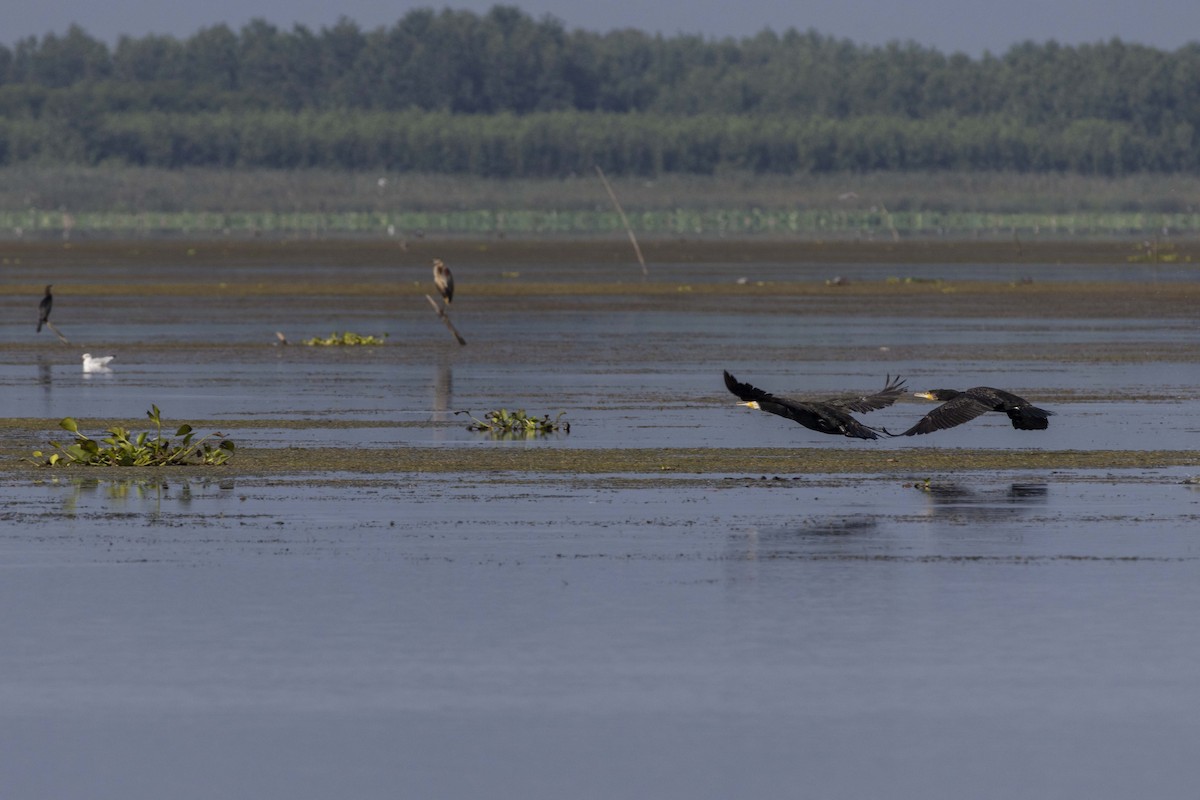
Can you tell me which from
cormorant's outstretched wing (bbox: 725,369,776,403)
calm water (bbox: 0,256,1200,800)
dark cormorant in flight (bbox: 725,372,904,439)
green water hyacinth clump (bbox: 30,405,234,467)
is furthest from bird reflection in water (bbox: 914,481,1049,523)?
green water hyacinth clump (bbox: 30,405,234,467)

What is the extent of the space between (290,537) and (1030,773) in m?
7.24

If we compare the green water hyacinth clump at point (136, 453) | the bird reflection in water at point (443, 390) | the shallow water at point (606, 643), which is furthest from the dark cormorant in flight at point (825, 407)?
the bird reflection in water at point (443, 390)

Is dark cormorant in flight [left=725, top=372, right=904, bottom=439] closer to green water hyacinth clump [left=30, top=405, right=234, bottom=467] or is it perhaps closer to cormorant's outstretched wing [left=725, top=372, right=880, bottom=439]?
A: cormorant's outstretched wing [left=725, top=372, right=880, bottom=439]

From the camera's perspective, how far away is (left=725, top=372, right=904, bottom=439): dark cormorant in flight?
16.8 m

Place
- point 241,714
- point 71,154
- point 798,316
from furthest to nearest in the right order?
point 71,154 → point 798,316 → point 241,714

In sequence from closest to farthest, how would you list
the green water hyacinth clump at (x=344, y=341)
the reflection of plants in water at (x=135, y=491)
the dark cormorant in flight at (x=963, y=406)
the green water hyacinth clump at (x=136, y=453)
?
1. the dark cormorant in flight at (x=963, y=406)
2. the reflection of plants in water at (x=135, y=491)
3. the green water hyacinth clump at (x=136, y=453)
4. the green water hyacinth clump at (x=344, y=341)

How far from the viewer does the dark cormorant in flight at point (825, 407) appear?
16.8 m

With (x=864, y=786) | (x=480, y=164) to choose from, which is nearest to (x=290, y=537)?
(x=864, y=786)

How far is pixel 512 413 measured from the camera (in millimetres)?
22562

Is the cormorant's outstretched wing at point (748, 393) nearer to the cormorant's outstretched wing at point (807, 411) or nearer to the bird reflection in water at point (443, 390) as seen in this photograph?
the cormorant's outstretched wing at point (807, 411)

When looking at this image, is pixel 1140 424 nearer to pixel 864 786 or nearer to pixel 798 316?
pixel 864 786

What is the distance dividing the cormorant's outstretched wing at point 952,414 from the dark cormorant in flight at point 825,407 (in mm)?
283

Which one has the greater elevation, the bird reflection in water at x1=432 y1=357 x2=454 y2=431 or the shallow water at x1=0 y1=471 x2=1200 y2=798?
the bird reflection in water at x1=432 y1=357 x2=454 y2=431

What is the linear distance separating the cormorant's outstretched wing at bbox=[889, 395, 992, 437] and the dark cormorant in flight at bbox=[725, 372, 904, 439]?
28cm
